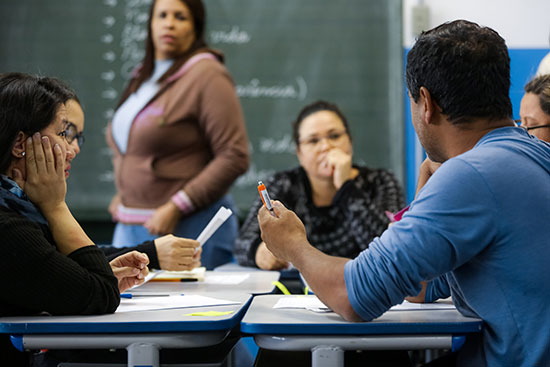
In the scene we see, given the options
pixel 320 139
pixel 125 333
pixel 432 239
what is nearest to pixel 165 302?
pixel 125 333

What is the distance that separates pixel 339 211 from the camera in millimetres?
2623

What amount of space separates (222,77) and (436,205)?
5.73ft

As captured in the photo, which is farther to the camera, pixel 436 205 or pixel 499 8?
pixel 499 8

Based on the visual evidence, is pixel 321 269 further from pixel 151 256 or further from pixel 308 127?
pixel 308 127

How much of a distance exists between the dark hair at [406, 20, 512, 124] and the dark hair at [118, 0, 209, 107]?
5.43ft

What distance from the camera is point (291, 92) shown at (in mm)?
3637

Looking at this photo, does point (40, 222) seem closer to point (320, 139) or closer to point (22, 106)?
point (22, 106)

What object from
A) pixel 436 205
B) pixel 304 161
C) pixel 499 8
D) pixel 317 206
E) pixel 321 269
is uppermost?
pixel 499 8

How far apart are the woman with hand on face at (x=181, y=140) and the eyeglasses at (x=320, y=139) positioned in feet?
0.92

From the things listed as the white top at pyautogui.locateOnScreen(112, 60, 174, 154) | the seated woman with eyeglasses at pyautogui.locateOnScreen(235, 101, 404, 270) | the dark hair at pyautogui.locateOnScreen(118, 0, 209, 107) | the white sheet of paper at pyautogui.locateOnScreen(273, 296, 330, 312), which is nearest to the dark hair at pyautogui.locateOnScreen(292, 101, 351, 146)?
the seated woman with eyeglasses at pyautogui.locateOnScreen(235, 101, 404, 270)

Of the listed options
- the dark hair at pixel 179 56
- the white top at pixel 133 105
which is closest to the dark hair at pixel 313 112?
the dark hair at pixel 179 56

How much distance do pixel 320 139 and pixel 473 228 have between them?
1.68m

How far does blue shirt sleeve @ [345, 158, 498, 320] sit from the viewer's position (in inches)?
42.1

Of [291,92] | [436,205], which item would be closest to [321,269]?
[436,205]
